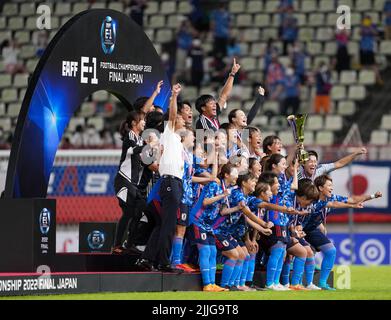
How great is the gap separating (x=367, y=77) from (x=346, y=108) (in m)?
1.05

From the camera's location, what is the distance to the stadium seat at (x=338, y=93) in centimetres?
2895

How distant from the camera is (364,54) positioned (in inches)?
1153

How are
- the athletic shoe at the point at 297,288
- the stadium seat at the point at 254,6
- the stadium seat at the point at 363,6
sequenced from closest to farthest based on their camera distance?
the athletic shoe at the point at 297,288 → the stadium seat at the point at 363,6 → the stadium seat at the point at 254,6

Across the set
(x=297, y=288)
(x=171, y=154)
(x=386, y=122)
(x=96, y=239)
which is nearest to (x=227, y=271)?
(x=297, y=288)

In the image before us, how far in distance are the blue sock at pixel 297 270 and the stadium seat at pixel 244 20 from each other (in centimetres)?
1637

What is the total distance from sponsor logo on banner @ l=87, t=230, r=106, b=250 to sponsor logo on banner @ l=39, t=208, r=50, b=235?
11.8 ft

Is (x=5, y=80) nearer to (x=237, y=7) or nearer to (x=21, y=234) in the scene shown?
(x=237, y=7)

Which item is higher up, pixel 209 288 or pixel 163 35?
pixel 163 35

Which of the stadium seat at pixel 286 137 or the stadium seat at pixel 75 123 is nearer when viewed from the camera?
the stadium seat at pixel 286 137

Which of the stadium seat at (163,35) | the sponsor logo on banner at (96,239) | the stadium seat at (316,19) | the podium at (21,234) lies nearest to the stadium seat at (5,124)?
the stadium seat at (163,35)

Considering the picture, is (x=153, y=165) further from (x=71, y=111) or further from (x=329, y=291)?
(x=329, y=291)

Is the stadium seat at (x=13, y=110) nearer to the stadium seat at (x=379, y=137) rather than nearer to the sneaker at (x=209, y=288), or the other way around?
the stadium seat at (x=379, y=137)

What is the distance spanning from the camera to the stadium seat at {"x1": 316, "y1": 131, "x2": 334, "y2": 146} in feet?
91.0

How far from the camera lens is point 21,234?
43.8ft
